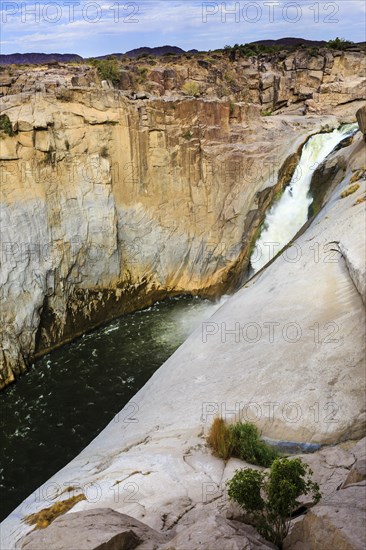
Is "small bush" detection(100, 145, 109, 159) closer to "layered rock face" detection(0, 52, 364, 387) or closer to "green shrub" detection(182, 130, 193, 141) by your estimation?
"layered rock face" detection(0, 52, 364, 387)

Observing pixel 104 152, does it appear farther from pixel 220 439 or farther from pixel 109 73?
Answer: pixel 109 73

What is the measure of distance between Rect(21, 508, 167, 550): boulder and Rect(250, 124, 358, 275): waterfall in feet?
57.6

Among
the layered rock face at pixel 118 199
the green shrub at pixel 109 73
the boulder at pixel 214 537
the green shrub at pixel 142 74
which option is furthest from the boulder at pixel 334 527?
the green shrub at pixel 109 73

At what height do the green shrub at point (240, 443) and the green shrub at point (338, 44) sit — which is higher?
the green shrub at point (338, 44)

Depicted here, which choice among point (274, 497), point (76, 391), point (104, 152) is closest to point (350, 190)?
point (104, 152)

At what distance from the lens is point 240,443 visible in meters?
10.1

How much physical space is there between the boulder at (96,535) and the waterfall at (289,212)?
17569mm

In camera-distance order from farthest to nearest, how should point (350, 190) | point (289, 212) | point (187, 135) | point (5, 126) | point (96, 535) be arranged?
point (289, 212), point (187, 135), point (5, 126), point (350, 190), point (96, 535)

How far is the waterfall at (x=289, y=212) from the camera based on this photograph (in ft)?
77.3

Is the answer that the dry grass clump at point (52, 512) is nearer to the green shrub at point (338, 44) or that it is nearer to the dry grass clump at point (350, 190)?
the dry grass clump at point (350, 190)

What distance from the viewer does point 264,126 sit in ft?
86.3

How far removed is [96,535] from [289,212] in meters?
19.8

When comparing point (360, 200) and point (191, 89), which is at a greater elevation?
point (191, 89)

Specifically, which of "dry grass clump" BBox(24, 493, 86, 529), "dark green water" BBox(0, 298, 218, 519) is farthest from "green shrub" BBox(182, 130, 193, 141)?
"dry grass clump" BBox(24, 493, 86, 529)
